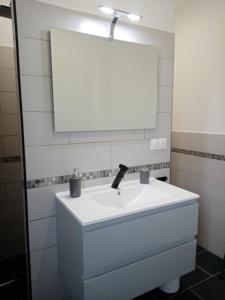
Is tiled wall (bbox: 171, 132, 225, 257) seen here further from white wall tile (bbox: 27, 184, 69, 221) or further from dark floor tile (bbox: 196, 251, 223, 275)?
white wall tile (bbox: 27, 184, 69, 221)

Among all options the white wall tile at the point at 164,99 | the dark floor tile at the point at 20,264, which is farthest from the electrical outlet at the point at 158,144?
the dark floor tile at the point at 20,264

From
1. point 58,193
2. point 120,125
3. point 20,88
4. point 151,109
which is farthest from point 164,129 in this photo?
point 20,88

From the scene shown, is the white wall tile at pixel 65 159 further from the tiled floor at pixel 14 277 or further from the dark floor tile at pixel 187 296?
the dark floor tile at pixel 187 296

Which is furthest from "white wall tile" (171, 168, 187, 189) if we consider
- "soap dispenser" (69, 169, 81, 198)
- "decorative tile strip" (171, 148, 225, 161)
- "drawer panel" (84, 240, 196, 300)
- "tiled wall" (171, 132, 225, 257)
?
"soap dispenser" (69, 169, 81, 198)

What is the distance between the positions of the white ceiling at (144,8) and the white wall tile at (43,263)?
1542 millimetres

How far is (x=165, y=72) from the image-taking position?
72.4 inches

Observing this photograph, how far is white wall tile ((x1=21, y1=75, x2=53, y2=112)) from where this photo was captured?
1347 millimetres

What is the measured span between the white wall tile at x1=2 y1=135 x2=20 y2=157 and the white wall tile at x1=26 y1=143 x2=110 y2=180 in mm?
597

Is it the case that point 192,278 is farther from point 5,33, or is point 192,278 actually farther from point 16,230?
point 5,33

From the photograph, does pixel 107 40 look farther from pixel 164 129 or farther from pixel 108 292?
pixel 108 292

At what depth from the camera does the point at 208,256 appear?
219 centimetres

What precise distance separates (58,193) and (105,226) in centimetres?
47

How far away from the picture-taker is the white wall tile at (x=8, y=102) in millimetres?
1845

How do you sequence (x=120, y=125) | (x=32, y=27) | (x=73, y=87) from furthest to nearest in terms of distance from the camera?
(x=120, y=125)
(x=73, y=87)
(x=32, y=27)
